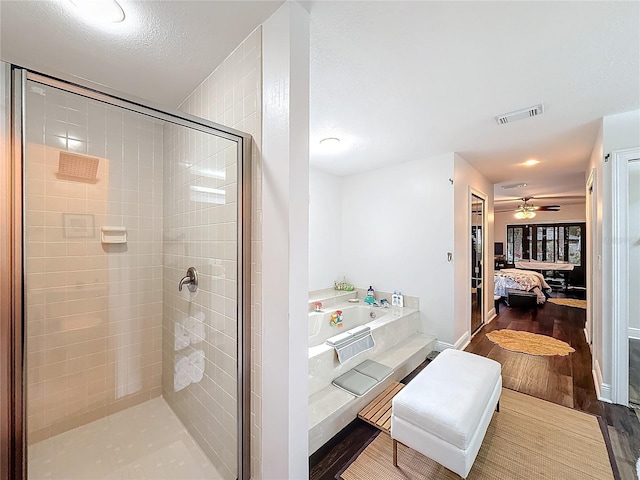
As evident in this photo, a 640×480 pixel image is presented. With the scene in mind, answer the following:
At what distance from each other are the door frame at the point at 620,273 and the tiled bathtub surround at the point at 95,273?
12.0 ft

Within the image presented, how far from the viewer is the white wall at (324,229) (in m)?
3.93

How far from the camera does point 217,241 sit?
1605 millimetres

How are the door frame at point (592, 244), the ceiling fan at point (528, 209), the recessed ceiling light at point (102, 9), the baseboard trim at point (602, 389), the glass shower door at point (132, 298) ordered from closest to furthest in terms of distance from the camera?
1. the recessed ceiling light at point (102, 9)
2. the glass shower door at point (132, 298)
3. the baseboard trim at point (602, 389)
4. the door frame at point (592, 244)
5. the ceiling fan at point (528, 209)

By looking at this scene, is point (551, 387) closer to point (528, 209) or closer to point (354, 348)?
point (354, 348)

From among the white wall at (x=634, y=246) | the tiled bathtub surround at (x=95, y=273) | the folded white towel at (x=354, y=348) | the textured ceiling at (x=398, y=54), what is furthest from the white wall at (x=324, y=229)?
the white wall at (x=634, y=246)

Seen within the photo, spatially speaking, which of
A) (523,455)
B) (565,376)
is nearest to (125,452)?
(523,455)

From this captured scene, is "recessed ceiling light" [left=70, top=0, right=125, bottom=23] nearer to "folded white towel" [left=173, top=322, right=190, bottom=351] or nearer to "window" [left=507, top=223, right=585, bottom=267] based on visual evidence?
"folded white towel" [left=173, top=322, right=190, bottom=351]

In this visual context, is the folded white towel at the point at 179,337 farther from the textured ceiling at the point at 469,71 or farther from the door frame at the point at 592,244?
the door frame at the point at 592,244

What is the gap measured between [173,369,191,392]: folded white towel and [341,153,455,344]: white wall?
2.74 meters

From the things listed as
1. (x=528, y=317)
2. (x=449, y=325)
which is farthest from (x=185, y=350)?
(x=528, y=317)

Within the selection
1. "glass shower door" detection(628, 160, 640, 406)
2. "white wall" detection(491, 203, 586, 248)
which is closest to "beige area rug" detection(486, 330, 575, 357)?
"glass shower door" detection(628, 160, 640, 406)

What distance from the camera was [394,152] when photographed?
128 inches

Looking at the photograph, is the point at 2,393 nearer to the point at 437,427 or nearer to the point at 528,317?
the point at 437,427

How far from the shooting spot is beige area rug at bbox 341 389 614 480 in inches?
61.6
